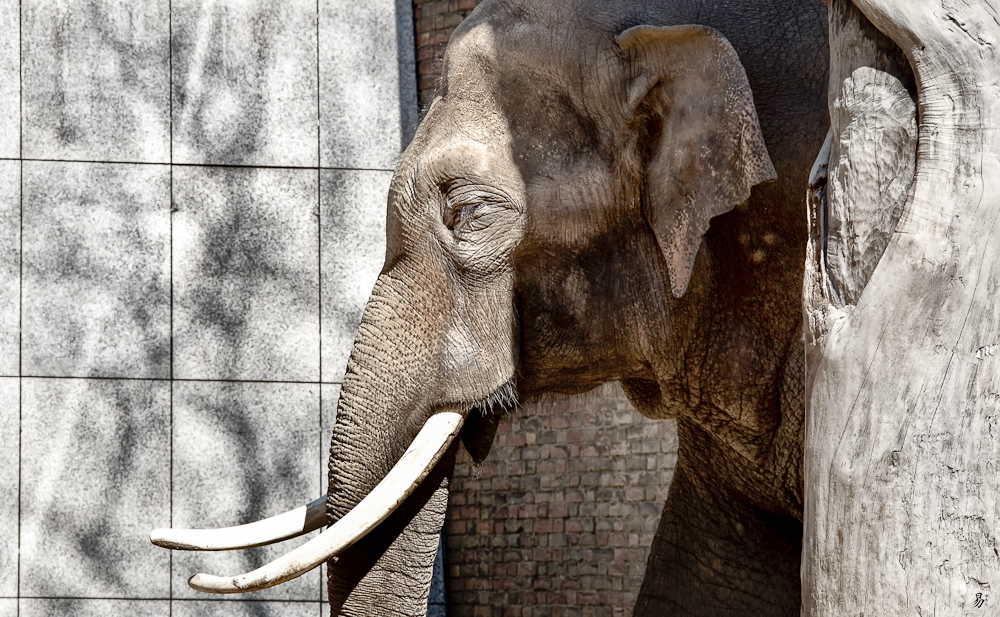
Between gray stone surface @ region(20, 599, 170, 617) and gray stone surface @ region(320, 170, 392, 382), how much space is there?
1.19m

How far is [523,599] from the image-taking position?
615 centimetres

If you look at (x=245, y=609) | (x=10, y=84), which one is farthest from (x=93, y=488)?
(x=10, y=84)

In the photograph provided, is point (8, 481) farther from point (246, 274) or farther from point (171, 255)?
point (246, 274)

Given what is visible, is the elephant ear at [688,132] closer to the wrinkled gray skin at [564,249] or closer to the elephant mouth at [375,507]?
the wrinkled gray skin at [564,249]

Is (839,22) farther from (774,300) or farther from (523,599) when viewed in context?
(523,599)

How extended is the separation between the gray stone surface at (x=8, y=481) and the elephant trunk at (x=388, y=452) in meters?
3.15

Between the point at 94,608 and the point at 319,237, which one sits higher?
the point at 319,237

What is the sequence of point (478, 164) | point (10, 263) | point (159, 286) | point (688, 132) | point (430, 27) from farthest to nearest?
point (430, 27), point (159, 286), point (10, 263), point (478, 164), point (688, 132)

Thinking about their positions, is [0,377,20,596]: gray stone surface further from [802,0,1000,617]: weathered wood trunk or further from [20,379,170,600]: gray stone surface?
[802,0,1000,617]: weathered wood trunk

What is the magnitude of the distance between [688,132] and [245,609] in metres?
3.83

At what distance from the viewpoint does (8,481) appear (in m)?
5.62

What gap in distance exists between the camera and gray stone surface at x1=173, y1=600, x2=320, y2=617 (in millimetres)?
5746

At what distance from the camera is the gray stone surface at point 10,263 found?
569 cm

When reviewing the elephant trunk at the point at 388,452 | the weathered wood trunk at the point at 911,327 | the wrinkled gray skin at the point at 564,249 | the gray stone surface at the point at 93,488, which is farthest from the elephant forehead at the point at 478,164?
the gray stone surface at the point at 93,488
